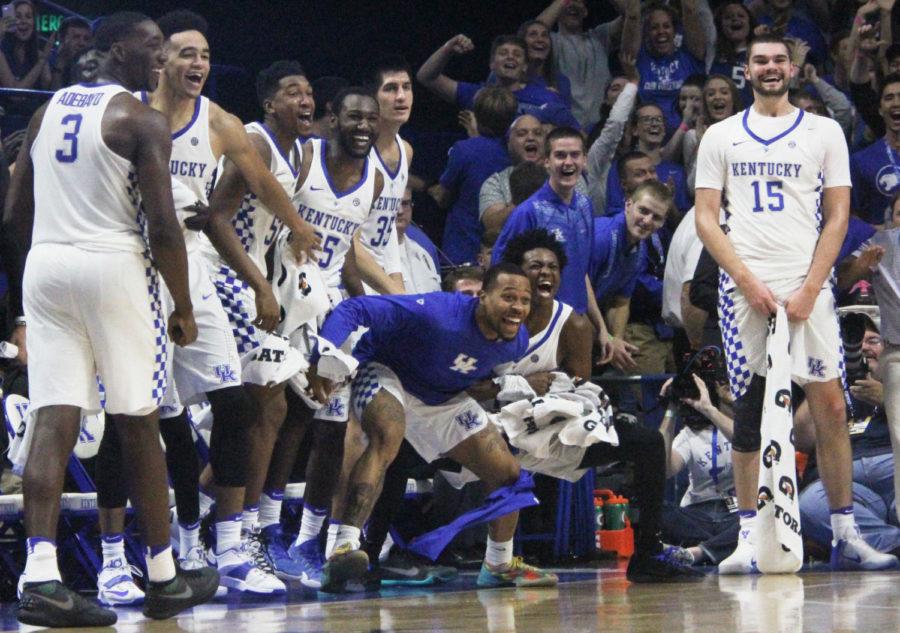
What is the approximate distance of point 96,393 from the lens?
467 centimetres

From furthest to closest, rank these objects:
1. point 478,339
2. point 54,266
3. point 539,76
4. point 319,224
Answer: point 539,76, point 319,224, point 478,339, point 54,266

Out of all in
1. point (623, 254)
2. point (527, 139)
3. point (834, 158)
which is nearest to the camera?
point (834, 158)

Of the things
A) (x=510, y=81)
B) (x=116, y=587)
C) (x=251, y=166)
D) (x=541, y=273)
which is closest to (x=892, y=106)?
(x=541, y=273)

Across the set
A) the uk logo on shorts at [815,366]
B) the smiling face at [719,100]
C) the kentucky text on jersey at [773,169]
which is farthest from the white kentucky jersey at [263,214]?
→ the smiling face at [719,100]

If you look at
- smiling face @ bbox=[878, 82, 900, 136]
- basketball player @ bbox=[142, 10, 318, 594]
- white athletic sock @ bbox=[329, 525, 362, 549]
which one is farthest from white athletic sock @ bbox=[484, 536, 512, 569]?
smiling face @ bbox=[878, 82, 900, 136]

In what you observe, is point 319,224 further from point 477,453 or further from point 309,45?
point 309,45

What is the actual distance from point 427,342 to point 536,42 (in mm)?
4644

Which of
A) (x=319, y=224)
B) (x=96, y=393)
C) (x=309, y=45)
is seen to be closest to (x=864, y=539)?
(x=319, y=224)

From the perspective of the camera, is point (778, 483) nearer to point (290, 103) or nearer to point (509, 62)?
point (290, 103)

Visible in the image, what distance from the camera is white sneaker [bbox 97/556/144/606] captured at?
5352mm

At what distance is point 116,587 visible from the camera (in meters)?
5.38

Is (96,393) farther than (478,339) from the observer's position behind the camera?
No

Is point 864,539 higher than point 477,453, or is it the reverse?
point 477,453

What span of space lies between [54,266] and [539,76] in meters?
6.15
